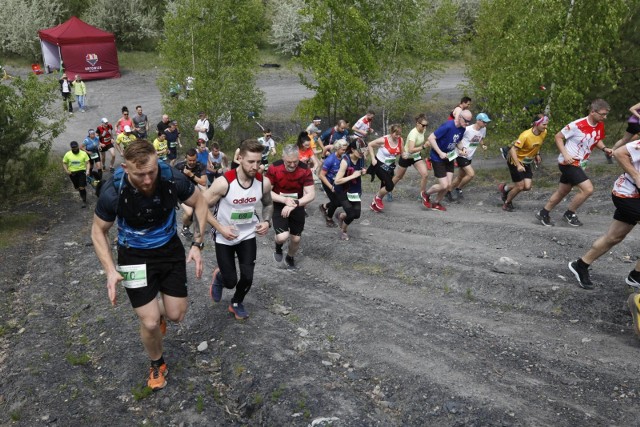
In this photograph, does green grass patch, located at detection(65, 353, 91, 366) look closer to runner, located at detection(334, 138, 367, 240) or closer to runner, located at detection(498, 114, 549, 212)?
runner, located at detection(334, 138, 367, 240)

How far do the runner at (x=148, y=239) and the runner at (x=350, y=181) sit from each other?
176 inches

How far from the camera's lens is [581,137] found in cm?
935

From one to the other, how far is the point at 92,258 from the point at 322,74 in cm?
1248

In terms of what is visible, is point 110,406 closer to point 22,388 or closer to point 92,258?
point 22,388

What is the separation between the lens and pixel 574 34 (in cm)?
1342

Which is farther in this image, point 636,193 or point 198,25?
point 198,25

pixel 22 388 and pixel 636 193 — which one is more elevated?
pixel 636 193

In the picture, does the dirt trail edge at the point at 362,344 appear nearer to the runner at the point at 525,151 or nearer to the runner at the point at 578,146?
the runner at the point at 578,146

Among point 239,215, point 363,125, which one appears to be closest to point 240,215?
point 239,215

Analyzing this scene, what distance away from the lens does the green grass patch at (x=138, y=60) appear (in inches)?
1383

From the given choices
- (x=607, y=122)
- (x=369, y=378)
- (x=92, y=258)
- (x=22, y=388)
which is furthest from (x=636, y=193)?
(x=607, y=122)

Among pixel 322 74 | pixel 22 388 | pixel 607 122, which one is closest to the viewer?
pixel 22 388

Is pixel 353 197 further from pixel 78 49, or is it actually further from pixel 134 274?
pixel 78 49

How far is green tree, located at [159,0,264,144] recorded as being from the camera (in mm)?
20797
